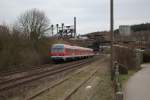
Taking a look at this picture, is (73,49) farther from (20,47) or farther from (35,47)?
(20,47)

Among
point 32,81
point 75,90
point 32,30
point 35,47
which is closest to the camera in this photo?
point 75,90

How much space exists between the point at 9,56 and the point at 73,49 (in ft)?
64.3

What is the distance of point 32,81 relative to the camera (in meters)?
23.0

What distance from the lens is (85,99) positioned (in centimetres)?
1518

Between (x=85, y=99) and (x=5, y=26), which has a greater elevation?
(x=5, y=26)

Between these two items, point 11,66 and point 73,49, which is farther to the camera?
point 73,49

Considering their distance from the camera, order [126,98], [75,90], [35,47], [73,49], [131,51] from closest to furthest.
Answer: [126,98] < [75,90] < [131,51] < [35,47] < [73,49]

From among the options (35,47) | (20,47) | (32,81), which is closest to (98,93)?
(32,81)

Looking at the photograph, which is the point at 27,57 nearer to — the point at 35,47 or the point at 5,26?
the point at 5,26

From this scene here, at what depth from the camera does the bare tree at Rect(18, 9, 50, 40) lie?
60934mm

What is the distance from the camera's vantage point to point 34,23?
6544 centimetres

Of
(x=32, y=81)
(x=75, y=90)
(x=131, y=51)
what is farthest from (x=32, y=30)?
(x=75, y=90)

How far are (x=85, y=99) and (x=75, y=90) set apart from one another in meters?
2.93

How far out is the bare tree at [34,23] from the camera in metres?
60.9
